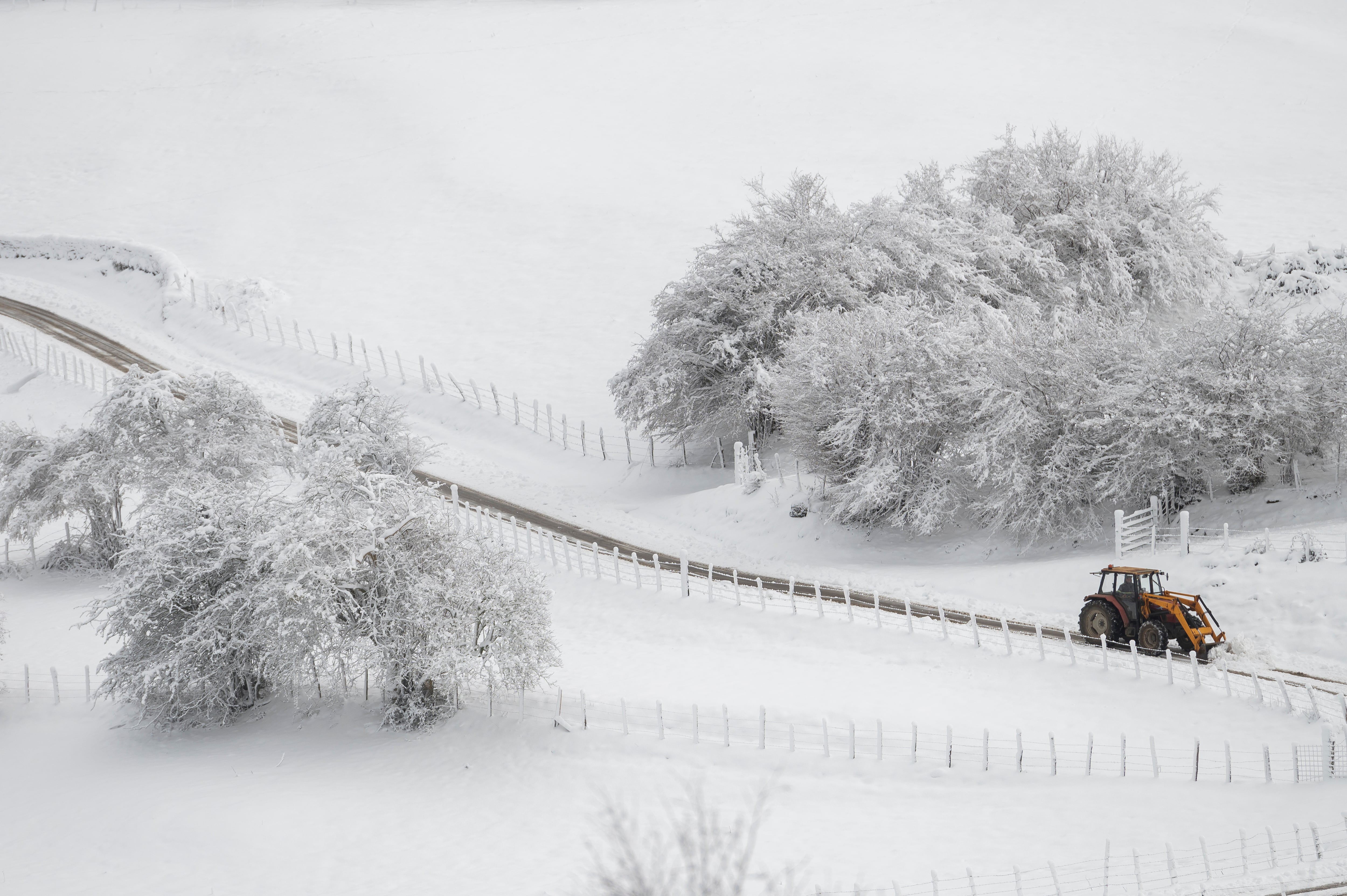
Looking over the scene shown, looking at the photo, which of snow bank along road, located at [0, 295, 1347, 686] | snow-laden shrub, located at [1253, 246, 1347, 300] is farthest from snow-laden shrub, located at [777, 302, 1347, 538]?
A: snow-laden shrub, located at [1253, 246, 1347, 300]

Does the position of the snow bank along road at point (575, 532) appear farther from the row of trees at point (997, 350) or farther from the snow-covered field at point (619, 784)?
the row of trees at point (997, 350)

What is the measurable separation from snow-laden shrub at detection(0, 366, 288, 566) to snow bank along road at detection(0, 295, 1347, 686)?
5.83 metres

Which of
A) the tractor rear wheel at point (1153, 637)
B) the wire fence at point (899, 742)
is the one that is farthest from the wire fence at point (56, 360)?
the tractor rear wheel at point (1153, 637)

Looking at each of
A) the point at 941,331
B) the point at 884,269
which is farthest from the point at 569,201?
the point at 941,331

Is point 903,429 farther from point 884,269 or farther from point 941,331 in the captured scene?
point 884,269

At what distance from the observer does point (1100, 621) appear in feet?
78.1

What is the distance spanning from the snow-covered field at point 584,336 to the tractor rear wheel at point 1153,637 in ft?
4.39

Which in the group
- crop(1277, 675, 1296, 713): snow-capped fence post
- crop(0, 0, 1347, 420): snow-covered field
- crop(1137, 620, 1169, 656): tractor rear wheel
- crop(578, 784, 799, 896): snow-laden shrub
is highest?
crop(0, 0, 1347, 420): snow-covered field

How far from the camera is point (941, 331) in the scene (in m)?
32.9

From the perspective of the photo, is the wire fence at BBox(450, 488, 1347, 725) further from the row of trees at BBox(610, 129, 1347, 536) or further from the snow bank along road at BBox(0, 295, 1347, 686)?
the row of trees at BBox(610, 129, 1347, 536)

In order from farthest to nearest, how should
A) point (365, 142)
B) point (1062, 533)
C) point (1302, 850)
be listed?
1. point (365, 142)
2. point (1062, 533)
3. point (1302, 850)

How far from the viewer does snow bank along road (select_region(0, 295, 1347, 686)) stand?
25.7 metres

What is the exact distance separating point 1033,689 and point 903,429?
10188mm

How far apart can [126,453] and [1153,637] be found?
89.4 feet
